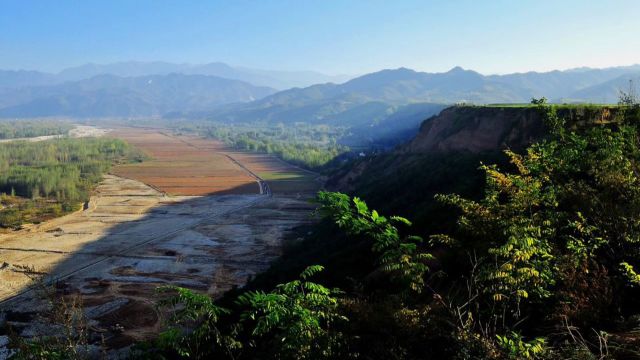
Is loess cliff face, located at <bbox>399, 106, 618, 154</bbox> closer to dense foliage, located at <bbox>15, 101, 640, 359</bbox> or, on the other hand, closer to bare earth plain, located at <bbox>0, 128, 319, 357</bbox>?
bare earth plain, located at <bbox>0, 128, 319, 357</bbox>

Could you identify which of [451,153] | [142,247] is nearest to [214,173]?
[142,247]

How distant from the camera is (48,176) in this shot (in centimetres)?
9644

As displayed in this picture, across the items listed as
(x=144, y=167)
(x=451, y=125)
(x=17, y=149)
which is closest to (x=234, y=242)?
(x=451, y=125)

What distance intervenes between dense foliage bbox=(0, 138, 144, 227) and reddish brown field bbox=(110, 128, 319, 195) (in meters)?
10.1

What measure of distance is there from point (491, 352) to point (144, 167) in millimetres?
131379

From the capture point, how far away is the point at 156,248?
1975 inches

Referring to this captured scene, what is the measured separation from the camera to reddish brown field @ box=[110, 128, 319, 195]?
308ft

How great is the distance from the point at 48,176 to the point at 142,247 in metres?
60.0

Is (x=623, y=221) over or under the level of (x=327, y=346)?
over

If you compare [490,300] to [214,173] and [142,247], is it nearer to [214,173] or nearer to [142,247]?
[142,247]

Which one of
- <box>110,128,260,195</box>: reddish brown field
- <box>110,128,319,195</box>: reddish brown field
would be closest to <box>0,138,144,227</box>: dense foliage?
<box>110,128,260,195</box>: reddish brown field

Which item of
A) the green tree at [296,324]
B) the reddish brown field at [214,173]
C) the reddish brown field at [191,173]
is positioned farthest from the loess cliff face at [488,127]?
the reddish brown field at [191,173]

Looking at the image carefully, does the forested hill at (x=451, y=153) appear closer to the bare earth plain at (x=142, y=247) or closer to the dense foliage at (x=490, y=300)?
the bare earth plain at (x=142, y=247)

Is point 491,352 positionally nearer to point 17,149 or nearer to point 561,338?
point 561,338
